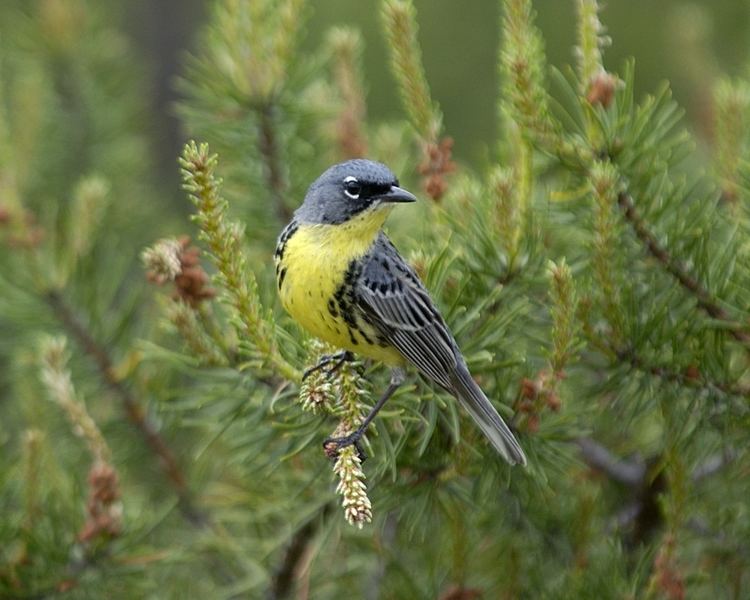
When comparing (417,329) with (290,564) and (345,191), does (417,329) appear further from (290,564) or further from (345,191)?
(290,564)

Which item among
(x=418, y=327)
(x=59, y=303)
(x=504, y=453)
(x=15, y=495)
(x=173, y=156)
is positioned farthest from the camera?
(x=173, y=156)

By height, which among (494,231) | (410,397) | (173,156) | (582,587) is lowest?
(173,156)

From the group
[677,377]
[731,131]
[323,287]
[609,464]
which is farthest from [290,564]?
[731,131]

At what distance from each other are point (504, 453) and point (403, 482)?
20 cm

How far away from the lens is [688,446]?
1.72 metres

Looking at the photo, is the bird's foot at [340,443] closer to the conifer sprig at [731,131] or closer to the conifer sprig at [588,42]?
the conifer sprig at [588,42]

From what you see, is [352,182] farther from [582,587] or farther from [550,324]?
[582,587]

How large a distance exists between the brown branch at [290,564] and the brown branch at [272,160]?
2.27ft

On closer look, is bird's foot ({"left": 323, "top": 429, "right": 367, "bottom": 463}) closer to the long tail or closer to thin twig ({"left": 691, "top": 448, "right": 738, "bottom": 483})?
the long tail

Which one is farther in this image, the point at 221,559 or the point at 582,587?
the point at 221,559

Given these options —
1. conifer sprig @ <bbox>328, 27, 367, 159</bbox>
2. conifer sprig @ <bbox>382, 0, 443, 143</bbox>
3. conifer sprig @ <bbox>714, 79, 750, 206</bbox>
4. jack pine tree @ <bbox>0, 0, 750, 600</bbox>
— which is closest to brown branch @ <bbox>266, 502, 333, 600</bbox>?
jack pine tree @ <bbox>0, 0, 750, 600</bbox>

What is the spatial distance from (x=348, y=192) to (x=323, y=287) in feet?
0.82

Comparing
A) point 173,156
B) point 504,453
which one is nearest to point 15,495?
point 504,453

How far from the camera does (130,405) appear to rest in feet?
7.26
